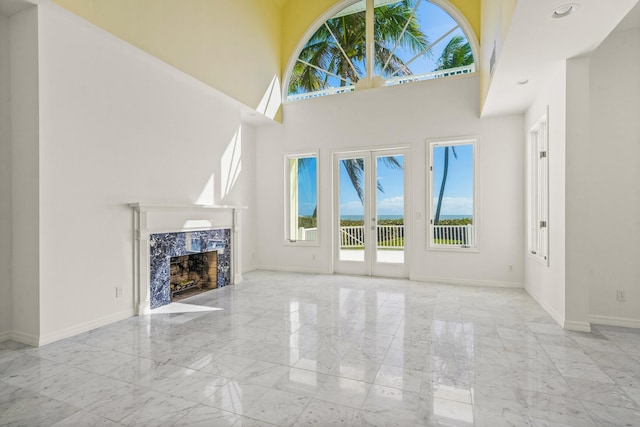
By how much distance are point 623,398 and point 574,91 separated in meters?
2.80

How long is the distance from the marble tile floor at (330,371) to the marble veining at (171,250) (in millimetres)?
321

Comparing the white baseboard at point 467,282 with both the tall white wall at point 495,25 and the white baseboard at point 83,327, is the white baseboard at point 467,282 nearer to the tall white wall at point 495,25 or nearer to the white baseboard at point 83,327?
the tall white wall at point 495,25

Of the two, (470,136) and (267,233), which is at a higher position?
(470,136)

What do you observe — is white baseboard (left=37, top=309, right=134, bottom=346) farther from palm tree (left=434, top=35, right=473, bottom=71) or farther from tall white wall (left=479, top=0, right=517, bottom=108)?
palm tree (left=434, top=35, right=473, bottom=71)

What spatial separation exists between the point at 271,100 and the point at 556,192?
4947 millimetres

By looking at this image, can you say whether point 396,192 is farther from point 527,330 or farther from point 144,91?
point 144,91

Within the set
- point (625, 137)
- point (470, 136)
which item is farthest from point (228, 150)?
point (625, 137)

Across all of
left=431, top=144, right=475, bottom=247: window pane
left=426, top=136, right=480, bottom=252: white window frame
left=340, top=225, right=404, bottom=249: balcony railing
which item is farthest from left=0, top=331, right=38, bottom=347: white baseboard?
left=431, top=144, right=475, bottom=247: window pane

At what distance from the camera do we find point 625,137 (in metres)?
3.54

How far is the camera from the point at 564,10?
2.54m

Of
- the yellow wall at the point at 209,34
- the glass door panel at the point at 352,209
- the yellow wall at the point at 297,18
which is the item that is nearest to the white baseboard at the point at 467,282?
the glass door panel at the point at 352,209

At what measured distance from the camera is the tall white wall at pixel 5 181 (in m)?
3.09

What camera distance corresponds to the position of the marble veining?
4105 mm

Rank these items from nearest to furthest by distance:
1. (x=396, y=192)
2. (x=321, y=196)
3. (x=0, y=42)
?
(x=0, y=42), (x=396, y=192), (x=321, y=196)
